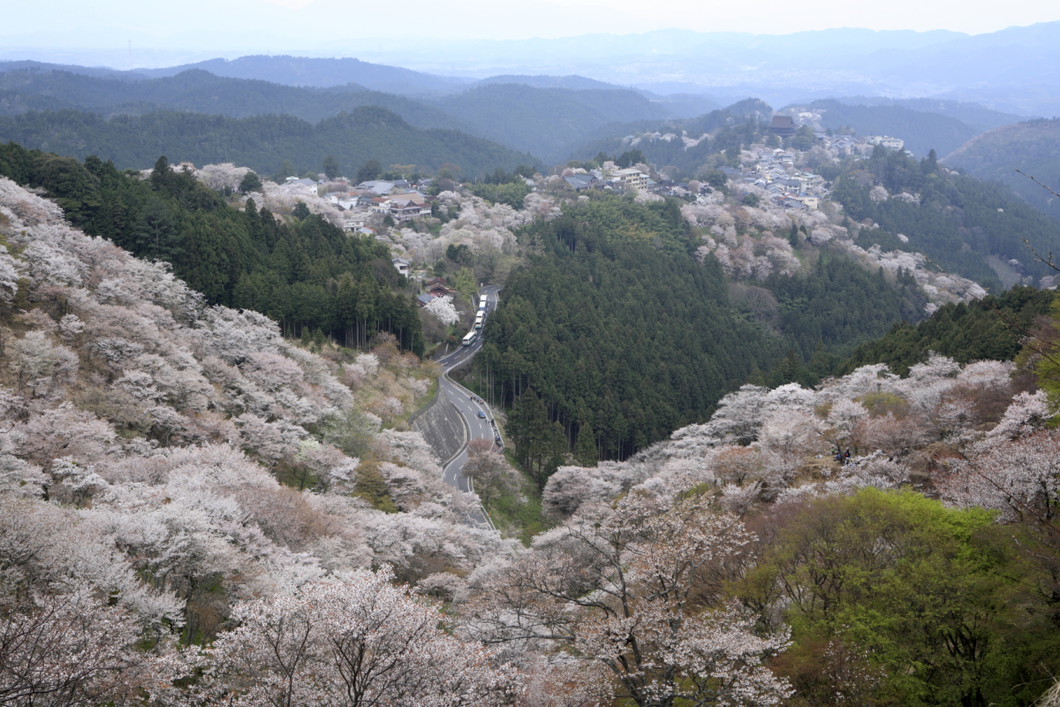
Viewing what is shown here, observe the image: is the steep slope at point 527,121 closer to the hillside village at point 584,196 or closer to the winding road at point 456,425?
the hillside village at point 584,196

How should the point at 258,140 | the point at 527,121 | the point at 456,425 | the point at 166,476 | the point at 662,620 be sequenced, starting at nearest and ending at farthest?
the point at 662,620
the point at 166,476
the point at 456,425
the point at 258,140
the point at 527,121

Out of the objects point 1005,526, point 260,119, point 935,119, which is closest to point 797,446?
point 1005,526

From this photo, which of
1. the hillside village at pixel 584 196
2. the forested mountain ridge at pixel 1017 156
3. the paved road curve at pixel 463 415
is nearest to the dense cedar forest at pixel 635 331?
the paved road curve at pixel 463 415

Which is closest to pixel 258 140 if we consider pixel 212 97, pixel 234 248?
pixel 212 97

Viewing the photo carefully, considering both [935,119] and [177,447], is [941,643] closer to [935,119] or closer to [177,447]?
[177,447]

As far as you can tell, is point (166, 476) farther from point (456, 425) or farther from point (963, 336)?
point (963, 336)

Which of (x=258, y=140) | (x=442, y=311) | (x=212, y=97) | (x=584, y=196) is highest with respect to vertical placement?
(x=212, y=97)
